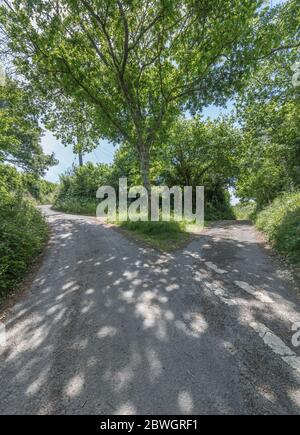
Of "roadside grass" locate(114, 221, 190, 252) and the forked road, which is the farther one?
"roadside grass" locate(114, 221, 190, 252)

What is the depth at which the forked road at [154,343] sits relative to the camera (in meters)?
1.87

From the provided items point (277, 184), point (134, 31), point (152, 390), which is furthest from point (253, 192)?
point (152, 390)

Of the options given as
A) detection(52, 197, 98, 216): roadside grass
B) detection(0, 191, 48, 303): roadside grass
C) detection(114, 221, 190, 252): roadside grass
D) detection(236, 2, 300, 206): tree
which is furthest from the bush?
detection(52, 197, 98, 216): roadside grass

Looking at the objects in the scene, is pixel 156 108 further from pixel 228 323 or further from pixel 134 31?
pixel 228 323

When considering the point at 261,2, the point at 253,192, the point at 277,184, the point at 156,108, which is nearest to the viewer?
the point at 261,2

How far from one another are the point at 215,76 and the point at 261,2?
2381 mm

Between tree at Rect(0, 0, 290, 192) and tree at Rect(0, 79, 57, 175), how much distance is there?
Result: 3.48 feet

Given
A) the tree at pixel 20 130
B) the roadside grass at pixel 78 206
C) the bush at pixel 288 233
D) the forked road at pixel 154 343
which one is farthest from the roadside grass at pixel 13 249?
the roadside grass at pixel 78 206

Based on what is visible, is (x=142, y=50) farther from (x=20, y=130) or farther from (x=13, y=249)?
(x=13, y=249)

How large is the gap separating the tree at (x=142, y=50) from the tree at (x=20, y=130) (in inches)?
41.8

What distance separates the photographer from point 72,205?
18.5 m

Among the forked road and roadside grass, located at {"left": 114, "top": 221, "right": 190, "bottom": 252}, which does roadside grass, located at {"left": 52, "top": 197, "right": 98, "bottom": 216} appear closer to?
roadside grass, located at {"left": 114, "top": 221, "right": 190, "bottom": 252}

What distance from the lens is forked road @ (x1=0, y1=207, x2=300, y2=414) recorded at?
1.87m

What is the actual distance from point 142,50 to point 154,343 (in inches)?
424
